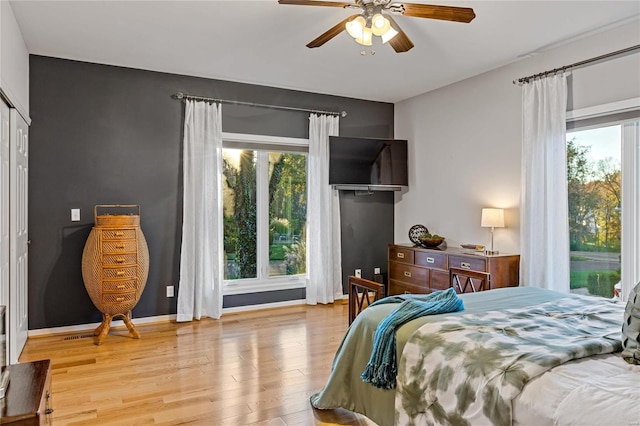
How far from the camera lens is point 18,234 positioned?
3570 mm

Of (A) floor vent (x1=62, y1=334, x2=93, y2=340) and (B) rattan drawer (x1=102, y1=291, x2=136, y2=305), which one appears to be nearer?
(B) rattan drawer (x1=102, y1=291, x2=136, y2=305)

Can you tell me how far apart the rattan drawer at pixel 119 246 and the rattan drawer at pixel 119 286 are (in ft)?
0.93

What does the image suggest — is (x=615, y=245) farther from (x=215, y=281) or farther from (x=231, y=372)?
(x=215, y=281)

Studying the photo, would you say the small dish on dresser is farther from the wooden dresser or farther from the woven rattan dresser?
the woven rattan dresser

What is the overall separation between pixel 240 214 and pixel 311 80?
1.78m

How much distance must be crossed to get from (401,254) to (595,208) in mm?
2099

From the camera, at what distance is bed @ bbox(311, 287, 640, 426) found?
1.39m

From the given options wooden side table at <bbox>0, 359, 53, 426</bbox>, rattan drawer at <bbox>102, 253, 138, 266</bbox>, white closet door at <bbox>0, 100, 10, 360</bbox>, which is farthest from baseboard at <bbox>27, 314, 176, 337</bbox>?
wooden side table at <bbox>0, 359, 53, 426</bbox>

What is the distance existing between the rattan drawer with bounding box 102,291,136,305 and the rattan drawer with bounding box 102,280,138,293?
4 centimetres

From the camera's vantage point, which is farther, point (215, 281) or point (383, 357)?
point (215, 281)

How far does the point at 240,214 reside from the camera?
5.20m

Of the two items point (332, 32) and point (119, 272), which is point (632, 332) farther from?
point (119, 272)

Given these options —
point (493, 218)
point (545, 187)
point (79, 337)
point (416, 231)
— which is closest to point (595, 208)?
point (545, 187)

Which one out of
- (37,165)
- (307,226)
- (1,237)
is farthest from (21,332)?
(307,226)
